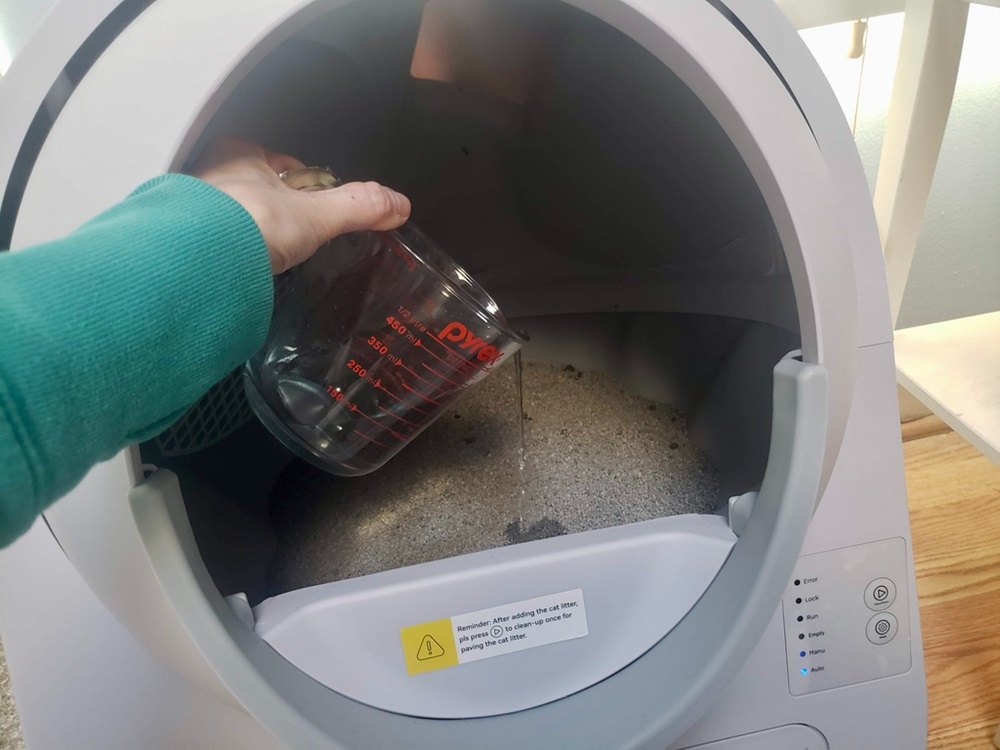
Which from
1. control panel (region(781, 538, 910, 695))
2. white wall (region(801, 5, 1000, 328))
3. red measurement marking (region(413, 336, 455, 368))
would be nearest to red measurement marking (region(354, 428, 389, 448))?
red measurement marking (region(413, 336, 455, 368))

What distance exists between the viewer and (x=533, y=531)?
722mm

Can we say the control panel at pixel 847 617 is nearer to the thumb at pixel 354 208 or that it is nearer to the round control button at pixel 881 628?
the round control button at pixel 881 628

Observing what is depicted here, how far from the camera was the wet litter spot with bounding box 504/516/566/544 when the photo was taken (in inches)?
28.2

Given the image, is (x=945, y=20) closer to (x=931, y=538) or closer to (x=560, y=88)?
(x=560, y=88)

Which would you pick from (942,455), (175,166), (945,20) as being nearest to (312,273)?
(175,166)

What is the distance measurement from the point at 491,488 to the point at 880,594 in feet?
1.20

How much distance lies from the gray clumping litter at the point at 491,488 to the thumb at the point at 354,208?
0.34m

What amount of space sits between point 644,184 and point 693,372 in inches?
8.2

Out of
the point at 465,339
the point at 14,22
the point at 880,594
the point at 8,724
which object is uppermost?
the point at 14,22

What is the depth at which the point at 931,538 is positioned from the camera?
109cm

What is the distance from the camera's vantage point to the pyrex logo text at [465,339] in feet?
1.78

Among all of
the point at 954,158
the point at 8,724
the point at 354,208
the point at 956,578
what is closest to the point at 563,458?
the point at 354,208

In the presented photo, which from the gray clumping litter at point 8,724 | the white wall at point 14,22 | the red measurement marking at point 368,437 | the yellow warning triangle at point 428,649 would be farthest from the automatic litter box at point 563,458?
the gray clumping litter at point 8,724

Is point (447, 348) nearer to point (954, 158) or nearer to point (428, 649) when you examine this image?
point (428, 649)
